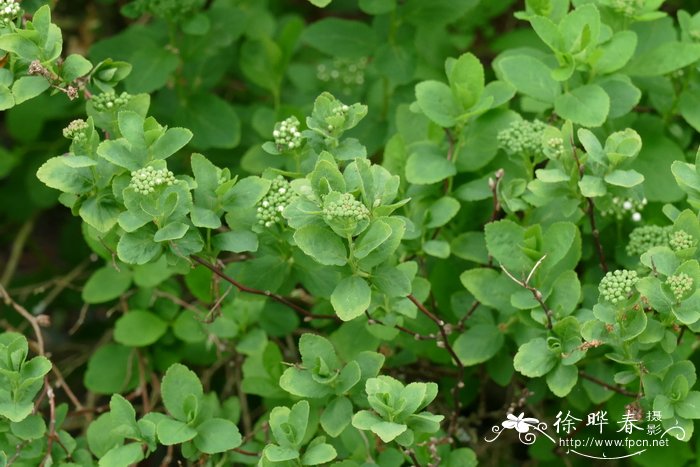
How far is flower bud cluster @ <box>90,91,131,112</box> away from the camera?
168cm

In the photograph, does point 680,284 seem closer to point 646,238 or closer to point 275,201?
point 646,238

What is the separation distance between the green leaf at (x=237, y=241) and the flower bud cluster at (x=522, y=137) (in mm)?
529

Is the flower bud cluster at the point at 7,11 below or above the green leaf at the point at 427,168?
above

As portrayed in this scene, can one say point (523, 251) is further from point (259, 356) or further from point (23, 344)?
point (23, 344)

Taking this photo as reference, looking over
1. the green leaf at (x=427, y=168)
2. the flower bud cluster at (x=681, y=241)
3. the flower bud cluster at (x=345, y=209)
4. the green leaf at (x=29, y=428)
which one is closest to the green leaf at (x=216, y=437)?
the green leaf at (x=29, y=428)

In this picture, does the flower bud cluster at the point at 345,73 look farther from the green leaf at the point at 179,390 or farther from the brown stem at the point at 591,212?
the green leaf at the point at 179,390

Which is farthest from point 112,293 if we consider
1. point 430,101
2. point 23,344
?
point 430,101

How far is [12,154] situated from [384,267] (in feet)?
5.43

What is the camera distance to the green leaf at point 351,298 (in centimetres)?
150

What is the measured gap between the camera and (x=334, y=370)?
166 cm

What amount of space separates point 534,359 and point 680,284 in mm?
292

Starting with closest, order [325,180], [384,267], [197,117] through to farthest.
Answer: [325,180]
[384,267]
[197,117]

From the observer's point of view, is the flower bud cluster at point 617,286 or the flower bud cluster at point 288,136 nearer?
the flower bud cluster at point 617,286

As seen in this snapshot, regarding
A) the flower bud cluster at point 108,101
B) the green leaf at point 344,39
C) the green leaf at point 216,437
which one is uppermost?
the flower bud cluster at point 108,101
